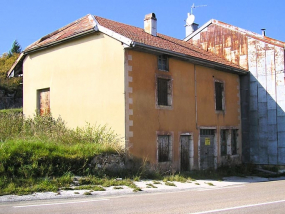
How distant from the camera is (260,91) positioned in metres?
21.9

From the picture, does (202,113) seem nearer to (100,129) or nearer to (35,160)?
(100,129)

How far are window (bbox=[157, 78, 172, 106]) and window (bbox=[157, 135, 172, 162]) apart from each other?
1.60 meters

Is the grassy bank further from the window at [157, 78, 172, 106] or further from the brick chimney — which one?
the brick chimney

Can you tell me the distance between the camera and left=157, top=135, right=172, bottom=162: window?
16922mm

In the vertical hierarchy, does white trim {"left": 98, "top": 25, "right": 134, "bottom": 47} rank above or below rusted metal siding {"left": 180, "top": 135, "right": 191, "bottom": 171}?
above

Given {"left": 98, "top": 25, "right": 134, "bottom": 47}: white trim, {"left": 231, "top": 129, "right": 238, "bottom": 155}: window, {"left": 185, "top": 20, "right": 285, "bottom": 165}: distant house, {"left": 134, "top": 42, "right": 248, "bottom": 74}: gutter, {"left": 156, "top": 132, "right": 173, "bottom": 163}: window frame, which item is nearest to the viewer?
{"left": 98, "top": 25, "right": 134, "bottom": 47}: white trim

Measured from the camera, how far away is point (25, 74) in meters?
20.8

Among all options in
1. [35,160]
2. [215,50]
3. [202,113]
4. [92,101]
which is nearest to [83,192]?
[35,160]

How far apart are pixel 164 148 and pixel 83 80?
5013mm

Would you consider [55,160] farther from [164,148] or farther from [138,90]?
[164,148]

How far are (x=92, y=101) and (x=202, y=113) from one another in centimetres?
611

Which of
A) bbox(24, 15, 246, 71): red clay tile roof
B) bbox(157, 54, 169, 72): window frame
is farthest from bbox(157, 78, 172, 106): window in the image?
bbox(24, 15, 246, 71): red clay tile roof

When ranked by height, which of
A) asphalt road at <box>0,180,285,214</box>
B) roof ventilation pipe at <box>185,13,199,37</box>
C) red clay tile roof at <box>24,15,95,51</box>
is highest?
roof ventilation pipe at <box>185,13,199,37</box>

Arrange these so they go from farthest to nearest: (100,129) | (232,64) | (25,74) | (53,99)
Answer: (232,64)
(25,74)
(53,99)
(100,129)
